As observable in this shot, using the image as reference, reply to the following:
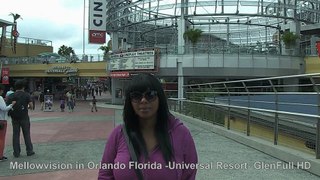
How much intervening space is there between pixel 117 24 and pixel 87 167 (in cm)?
4281

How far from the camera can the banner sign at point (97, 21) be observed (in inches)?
1704

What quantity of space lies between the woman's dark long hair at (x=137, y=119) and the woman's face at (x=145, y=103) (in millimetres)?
31

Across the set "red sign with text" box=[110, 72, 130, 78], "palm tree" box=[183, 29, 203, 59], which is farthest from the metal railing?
"red sign with text" box=[110, 72, 130, 78]

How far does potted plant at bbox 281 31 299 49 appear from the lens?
38.7 m

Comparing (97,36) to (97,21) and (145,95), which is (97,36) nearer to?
(97,21)

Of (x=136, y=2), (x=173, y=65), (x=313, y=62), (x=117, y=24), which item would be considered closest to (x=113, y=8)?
(x=117, y=24)

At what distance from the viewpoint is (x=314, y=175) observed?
668 cm

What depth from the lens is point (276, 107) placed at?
9156 mm

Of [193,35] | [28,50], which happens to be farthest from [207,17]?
[28,50]

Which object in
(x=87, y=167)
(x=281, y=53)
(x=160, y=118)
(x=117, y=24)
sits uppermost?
(x=117, y=24)

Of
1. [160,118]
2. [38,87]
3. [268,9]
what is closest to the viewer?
[160,118]

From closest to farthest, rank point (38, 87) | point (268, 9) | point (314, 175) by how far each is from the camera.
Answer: point (314, 175) < point (268, 9) < point (38, 87)

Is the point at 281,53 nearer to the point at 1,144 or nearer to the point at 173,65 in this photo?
the point at 173,65

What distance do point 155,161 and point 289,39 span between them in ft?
126
